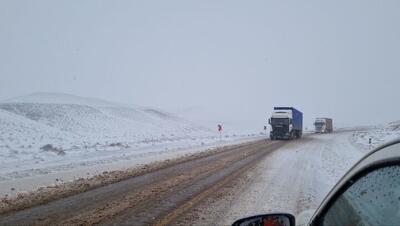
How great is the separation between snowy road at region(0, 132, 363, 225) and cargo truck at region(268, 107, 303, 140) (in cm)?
3344

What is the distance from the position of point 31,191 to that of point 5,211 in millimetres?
3374

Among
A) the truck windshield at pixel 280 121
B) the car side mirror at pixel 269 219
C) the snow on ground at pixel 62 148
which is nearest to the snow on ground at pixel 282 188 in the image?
the car side mirror at pixel 269 219

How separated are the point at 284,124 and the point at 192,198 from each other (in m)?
42.0

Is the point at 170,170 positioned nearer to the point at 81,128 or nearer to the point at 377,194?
the point at 377,194

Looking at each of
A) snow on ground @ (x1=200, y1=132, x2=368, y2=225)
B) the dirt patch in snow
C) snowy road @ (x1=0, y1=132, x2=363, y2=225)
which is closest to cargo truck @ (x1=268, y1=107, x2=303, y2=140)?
snow on ground @ (x1=200, y1=132, x2=368, y2=225)

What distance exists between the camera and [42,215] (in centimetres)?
1021

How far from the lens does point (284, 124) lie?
53.4m

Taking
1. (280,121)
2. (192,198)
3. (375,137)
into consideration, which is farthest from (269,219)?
(280,121)

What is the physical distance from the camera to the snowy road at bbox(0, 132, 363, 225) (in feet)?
32.6

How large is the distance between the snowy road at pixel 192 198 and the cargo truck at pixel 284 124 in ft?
110

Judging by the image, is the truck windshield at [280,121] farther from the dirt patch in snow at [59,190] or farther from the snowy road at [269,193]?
the dirt patch in snow at [59,190]

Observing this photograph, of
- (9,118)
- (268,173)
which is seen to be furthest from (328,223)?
(9,118)

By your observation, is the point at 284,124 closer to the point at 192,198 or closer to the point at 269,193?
the point at 269,193

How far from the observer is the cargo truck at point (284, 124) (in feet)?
173
